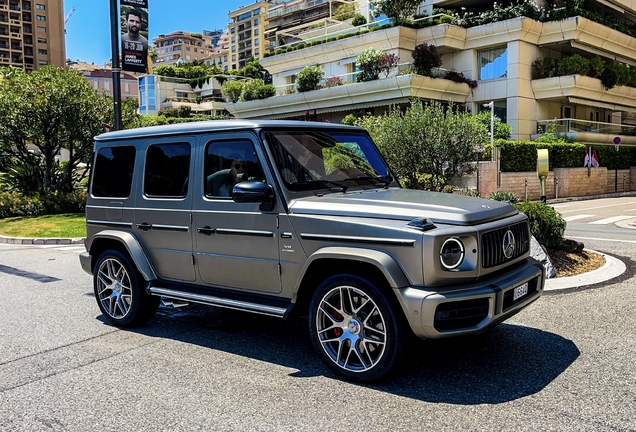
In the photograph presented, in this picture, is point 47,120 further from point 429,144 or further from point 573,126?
point 573,126

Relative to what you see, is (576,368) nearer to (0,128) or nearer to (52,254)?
(52,254)

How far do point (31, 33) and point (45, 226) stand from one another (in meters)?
119

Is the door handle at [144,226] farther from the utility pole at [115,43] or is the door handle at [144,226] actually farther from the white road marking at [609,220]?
the white road marking at [609,220]

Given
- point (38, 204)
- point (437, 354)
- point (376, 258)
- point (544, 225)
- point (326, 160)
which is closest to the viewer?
point (376, 258)

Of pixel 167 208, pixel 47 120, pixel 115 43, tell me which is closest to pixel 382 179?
pixel 167 208

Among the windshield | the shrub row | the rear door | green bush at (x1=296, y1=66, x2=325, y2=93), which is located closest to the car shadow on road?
the rear door

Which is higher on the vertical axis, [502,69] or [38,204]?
[502,69]

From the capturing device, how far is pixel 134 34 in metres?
14.3

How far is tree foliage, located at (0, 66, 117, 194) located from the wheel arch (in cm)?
1856

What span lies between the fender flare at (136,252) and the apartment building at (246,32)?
128 meters

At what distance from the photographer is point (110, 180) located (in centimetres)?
638

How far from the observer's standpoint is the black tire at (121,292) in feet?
19.7

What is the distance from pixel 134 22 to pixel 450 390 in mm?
12820

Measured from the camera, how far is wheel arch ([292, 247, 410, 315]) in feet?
13.6
